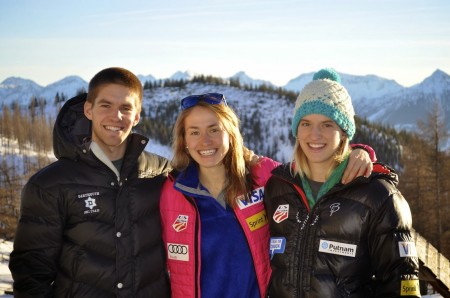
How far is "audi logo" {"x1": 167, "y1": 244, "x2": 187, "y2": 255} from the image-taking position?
421cm

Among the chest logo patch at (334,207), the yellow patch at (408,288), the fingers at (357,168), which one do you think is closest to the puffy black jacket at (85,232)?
the chest logo patch at (334,207)

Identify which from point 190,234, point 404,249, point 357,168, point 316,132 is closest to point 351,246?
point 404,249

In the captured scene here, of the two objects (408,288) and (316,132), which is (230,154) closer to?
(316,132)

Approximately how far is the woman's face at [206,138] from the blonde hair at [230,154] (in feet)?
0.20

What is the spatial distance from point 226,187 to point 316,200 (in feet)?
3.40

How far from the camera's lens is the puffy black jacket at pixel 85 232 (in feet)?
12.6

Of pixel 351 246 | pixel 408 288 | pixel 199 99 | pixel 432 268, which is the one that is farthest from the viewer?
pixel 432 268

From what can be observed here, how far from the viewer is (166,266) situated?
4414 millimetres

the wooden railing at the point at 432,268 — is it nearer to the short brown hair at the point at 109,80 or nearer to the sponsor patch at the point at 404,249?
the sponsor patch at the point at 404,249

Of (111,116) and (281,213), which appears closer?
(281,213)

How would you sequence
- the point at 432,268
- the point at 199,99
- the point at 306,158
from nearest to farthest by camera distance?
the point at 306,158 → the point at 199,99 → the point at 432,268

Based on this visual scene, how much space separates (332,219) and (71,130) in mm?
Answer: 2778

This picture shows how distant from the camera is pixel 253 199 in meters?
4.48

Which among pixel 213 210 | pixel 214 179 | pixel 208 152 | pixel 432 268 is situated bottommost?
pixel 432 268
